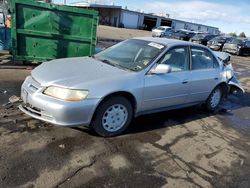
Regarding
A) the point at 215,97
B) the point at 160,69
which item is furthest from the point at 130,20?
the point at 160,69

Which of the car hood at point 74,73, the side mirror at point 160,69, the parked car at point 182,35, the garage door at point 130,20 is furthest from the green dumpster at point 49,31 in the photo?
the garage door at point 130,20

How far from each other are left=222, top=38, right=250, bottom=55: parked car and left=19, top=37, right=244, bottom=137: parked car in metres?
21.0

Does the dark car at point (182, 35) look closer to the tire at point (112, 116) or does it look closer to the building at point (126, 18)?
the building at point (126, 18)

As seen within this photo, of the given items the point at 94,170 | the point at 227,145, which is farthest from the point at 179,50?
the point at 94,170

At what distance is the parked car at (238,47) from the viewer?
2583 cm

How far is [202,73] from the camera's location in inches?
241

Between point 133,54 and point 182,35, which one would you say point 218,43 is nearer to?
point 182,35

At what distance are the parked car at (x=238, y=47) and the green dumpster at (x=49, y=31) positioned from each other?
19.9 meters

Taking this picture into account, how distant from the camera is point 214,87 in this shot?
→ 6645 millimetres

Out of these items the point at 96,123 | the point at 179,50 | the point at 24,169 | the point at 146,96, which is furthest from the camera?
the point at 179,50

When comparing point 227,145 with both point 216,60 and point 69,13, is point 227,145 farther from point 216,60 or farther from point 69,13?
point 69,13

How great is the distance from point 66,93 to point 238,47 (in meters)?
24.4

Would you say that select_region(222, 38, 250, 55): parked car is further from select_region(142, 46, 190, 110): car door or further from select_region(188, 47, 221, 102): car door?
select_region(142, 46, 190, 110): car door

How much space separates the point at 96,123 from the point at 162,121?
176cm
